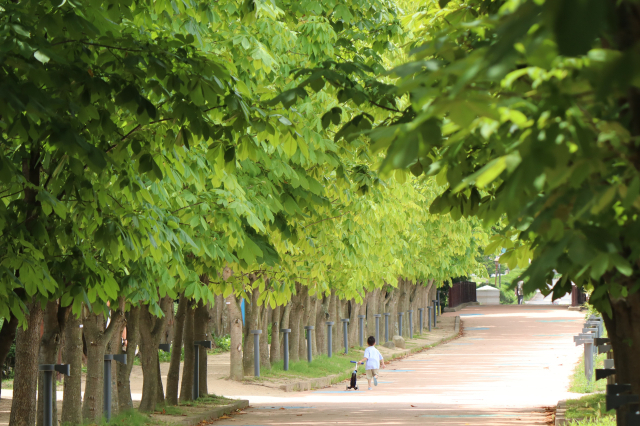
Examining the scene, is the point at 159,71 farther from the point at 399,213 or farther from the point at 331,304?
the point at 331,304

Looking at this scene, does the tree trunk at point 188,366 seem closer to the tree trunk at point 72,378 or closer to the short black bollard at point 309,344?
the tree trunk at point 72,378

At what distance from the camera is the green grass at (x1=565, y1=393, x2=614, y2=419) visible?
39.9 feet

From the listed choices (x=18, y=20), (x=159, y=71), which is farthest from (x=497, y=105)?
(x=18, y=20)

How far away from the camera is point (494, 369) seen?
1068 inches

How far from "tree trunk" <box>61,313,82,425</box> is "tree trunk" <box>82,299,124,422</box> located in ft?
0.95

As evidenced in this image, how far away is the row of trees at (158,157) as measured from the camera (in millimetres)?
5742

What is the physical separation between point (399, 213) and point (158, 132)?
11482 millimetres

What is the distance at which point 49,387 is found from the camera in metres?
10.5

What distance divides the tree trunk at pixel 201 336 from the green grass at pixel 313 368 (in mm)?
5280

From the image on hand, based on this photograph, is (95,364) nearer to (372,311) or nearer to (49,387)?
(49,387)

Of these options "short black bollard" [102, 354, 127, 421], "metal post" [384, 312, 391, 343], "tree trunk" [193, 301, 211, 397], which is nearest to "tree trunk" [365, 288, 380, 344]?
"metal post" [384, 312, 391, 343]

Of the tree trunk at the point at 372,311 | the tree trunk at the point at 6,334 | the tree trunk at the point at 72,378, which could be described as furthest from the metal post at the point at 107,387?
the tree trunk at the point at 372,311

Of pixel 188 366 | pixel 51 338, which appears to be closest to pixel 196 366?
pixel 188 366

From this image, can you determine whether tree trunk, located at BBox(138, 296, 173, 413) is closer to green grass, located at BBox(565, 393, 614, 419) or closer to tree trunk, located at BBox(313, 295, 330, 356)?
green grass, located at BBox(565, 393, 614, 419)
